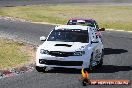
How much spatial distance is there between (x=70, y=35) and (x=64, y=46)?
1422 mm

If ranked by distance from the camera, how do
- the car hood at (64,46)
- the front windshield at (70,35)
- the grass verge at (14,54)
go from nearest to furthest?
the car hood at (64,46) < the front windshield at (70,35) < the grass verge at (14,54)

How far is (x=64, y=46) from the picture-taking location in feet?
56.3

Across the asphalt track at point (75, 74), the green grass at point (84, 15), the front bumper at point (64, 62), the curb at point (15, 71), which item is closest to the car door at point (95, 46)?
the asphalt track at point (75, 74)

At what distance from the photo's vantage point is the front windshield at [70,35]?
18219 millimetres

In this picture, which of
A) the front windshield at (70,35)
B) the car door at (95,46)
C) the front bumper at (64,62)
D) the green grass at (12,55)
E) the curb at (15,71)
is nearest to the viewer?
the curb at (15,71)

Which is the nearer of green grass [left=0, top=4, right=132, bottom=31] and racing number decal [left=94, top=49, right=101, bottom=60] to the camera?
racing number decal [left=94, top=49, right=101, bottom=60]

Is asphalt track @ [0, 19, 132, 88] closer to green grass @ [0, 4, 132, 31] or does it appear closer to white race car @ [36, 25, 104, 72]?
white race car @ [36, 25, 104, 72]

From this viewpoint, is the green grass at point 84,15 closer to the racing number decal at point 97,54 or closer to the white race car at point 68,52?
the racing number decal at point 97,54

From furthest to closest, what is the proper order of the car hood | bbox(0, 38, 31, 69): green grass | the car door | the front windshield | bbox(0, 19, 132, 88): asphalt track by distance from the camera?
1. bbox(0, 38, 31, 69): green grass
2. the front windshield
3. the car door
4. the car hood
5. bbox(0, 19, 132, 88): asphalt track

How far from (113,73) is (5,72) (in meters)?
3.74

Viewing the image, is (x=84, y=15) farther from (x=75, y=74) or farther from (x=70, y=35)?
(x=75, y=74)

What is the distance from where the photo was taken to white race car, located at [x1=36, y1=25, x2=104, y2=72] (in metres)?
16.8

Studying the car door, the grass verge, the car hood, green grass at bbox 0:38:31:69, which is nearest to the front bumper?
the car hood

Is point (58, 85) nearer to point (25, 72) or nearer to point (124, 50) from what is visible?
point (25, 72)
